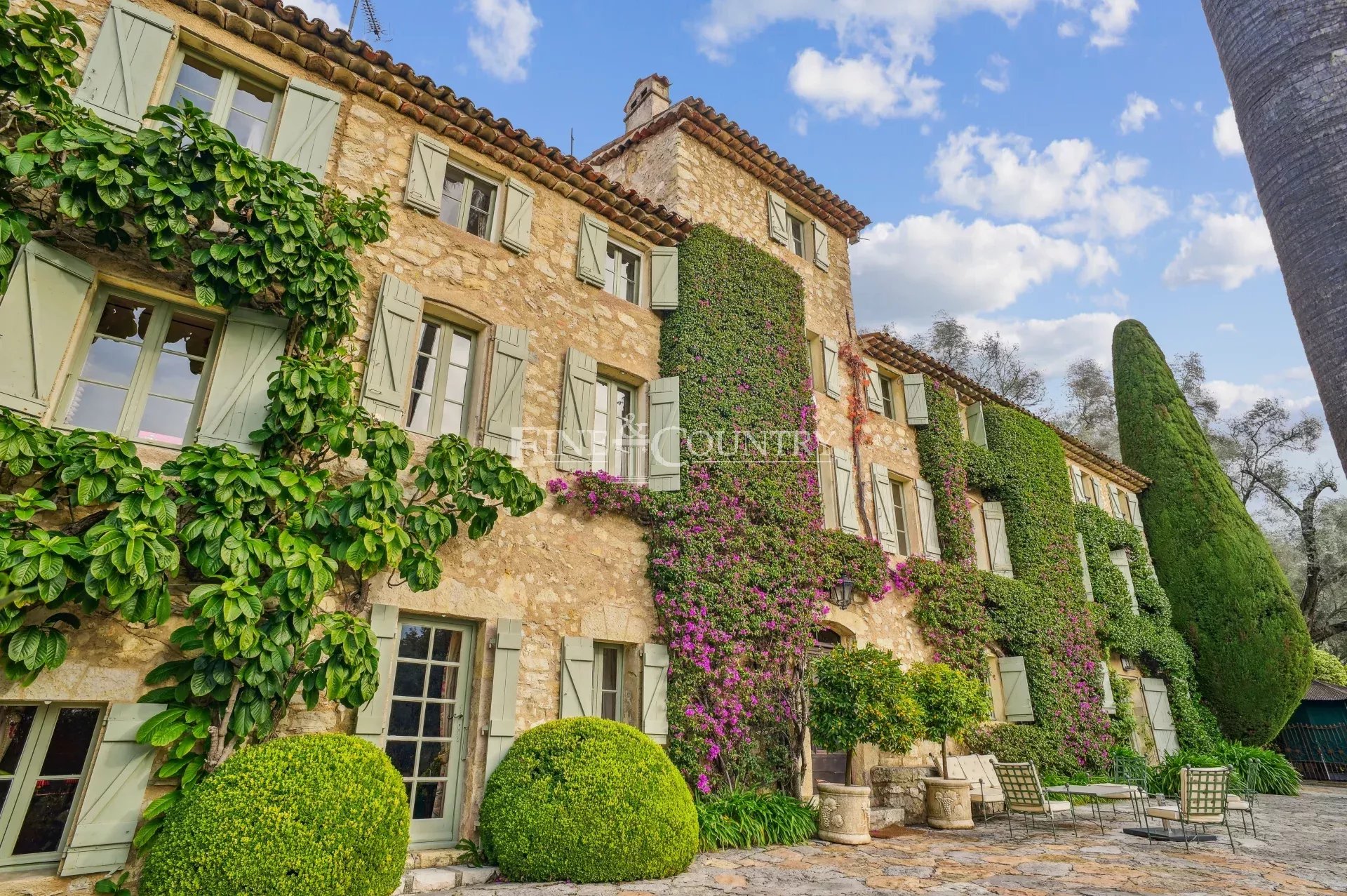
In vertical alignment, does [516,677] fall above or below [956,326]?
below

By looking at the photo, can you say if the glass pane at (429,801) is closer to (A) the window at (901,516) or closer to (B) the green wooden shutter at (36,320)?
(B) the green wooden shutter at (36,320)

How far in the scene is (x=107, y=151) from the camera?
492 centimetres

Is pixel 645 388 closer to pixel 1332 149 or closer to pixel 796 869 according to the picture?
pixel 796 869

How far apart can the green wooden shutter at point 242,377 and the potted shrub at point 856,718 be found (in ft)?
20.2

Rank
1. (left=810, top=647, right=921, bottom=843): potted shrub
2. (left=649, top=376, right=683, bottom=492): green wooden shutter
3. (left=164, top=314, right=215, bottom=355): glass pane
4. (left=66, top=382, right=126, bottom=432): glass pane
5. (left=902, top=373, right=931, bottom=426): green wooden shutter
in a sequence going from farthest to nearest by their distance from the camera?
(left=902, top=373, right=931, bottom=426): green wooden shutter < (left=649, top=376, right=683, bottom=492): green wooden shutter < (left=810, top=647, right=921, bottom=843): potted shrub < (left=164, top=314, right=215, bottom=355): glass pane < (left=66, top=382, right=126, bottom=432): glass pane

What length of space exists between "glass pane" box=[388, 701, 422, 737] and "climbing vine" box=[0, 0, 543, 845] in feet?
2.90

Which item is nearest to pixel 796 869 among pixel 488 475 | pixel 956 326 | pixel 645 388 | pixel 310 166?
pixel 488 475

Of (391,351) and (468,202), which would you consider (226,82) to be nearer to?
(468,202)

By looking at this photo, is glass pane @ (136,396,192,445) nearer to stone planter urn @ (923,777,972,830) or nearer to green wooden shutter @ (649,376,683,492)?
green wooden shutter @ (649,376,683,492)

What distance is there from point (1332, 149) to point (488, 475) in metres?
5.94

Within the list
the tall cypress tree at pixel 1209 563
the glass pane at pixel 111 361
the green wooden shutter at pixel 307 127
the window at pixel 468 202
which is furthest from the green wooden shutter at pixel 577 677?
the tall cypress tree at pixel 1209 563

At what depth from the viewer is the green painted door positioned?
5891 millimetres

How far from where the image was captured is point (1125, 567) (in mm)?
16078

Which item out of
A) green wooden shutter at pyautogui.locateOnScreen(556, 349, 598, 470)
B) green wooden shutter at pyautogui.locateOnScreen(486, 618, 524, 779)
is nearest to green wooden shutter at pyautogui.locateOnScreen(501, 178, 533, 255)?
green wooden shutter at pyautogui.locateOnScreen(556, 349, 598, 470)
